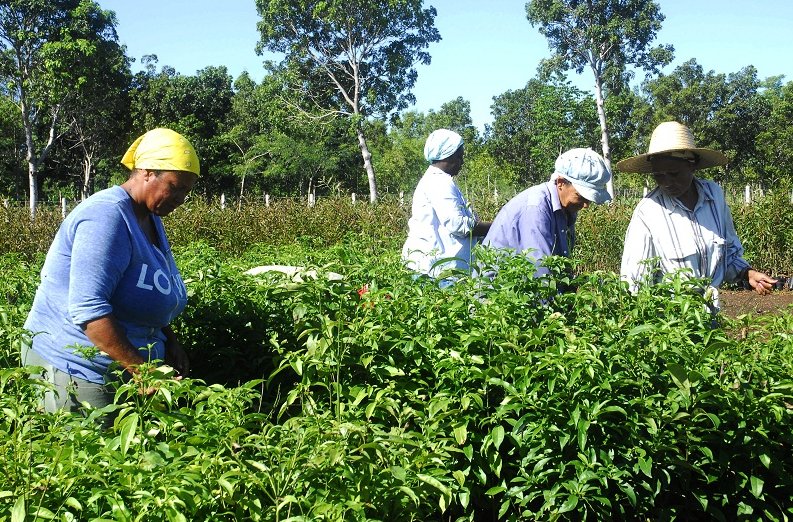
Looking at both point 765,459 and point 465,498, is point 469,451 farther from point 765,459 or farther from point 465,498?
point 765,459

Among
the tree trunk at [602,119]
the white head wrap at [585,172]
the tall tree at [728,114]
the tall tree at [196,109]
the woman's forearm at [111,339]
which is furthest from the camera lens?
the tall tree at [728,114]

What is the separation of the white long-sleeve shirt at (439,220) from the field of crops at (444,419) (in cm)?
118

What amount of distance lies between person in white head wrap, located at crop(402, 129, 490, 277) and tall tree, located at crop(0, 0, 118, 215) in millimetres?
25509

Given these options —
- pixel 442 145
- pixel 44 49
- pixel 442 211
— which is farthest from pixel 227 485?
pixel 44 49

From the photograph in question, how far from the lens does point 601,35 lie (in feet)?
123

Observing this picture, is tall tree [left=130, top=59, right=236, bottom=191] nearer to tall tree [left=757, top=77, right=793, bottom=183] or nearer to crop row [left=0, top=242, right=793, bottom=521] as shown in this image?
tall tree [left=757, top=77, right=793, bottom=183]

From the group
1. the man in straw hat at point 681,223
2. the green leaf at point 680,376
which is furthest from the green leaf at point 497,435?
the man in straw hat at point 681,223

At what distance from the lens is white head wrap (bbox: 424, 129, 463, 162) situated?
477 centimetres

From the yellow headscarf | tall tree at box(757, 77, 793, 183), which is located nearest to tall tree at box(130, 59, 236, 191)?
tall tree at box(757, 77, 793, 183)

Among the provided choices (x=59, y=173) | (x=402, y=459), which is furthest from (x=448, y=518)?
(x=59, y=173)

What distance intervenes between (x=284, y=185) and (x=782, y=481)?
39240 mm

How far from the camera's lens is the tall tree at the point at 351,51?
108 ft

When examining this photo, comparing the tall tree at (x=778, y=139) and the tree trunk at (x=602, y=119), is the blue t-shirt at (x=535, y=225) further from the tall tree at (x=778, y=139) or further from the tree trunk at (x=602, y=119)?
the tall tree at (x=778, y=139)

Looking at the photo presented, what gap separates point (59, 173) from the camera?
41.7 m
